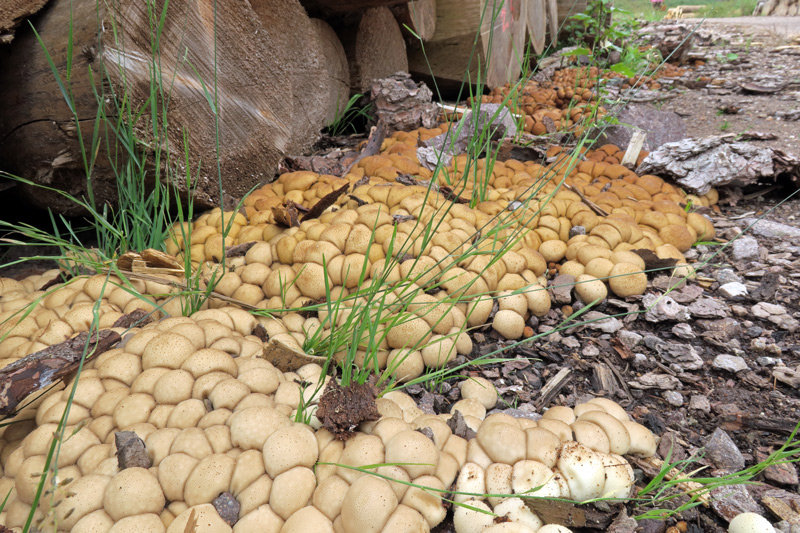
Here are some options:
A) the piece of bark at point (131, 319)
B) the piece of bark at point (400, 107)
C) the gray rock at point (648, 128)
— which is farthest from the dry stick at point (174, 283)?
the gray rock at point (648, 128)

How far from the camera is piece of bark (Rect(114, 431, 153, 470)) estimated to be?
51.4 inches

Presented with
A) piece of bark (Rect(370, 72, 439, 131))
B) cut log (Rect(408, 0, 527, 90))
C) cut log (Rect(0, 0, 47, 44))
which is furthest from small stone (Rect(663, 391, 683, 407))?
cut log (Rect(408, 0, 527, 90))

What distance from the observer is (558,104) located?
4875mm

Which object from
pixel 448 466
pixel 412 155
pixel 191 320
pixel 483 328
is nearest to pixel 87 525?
pixel 191 320

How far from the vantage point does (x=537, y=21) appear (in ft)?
20.6

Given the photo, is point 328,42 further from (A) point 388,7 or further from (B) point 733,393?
(B) point 733,393

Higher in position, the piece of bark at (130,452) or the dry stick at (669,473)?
the piece of bark at (130,452)

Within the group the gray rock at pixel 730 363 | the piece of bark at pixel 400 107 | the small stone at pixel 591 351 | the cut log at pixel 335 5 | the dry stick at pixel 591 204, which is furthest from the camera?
the piece of bark at pixel 400 107

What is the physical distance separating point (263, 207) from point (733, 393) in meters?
2.14

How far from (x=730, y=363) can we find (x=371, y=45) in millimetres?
3119

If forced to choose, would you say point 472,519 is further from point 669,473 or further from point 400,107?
point 400,107

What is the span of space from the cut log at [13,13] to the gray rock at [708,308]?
2976 millimetres

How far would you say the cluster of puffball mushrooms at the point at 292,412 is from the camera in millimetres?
1248

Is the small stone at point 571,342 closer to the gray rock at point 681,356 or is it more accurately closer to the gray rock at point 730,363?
the gray rock at point 681,356
